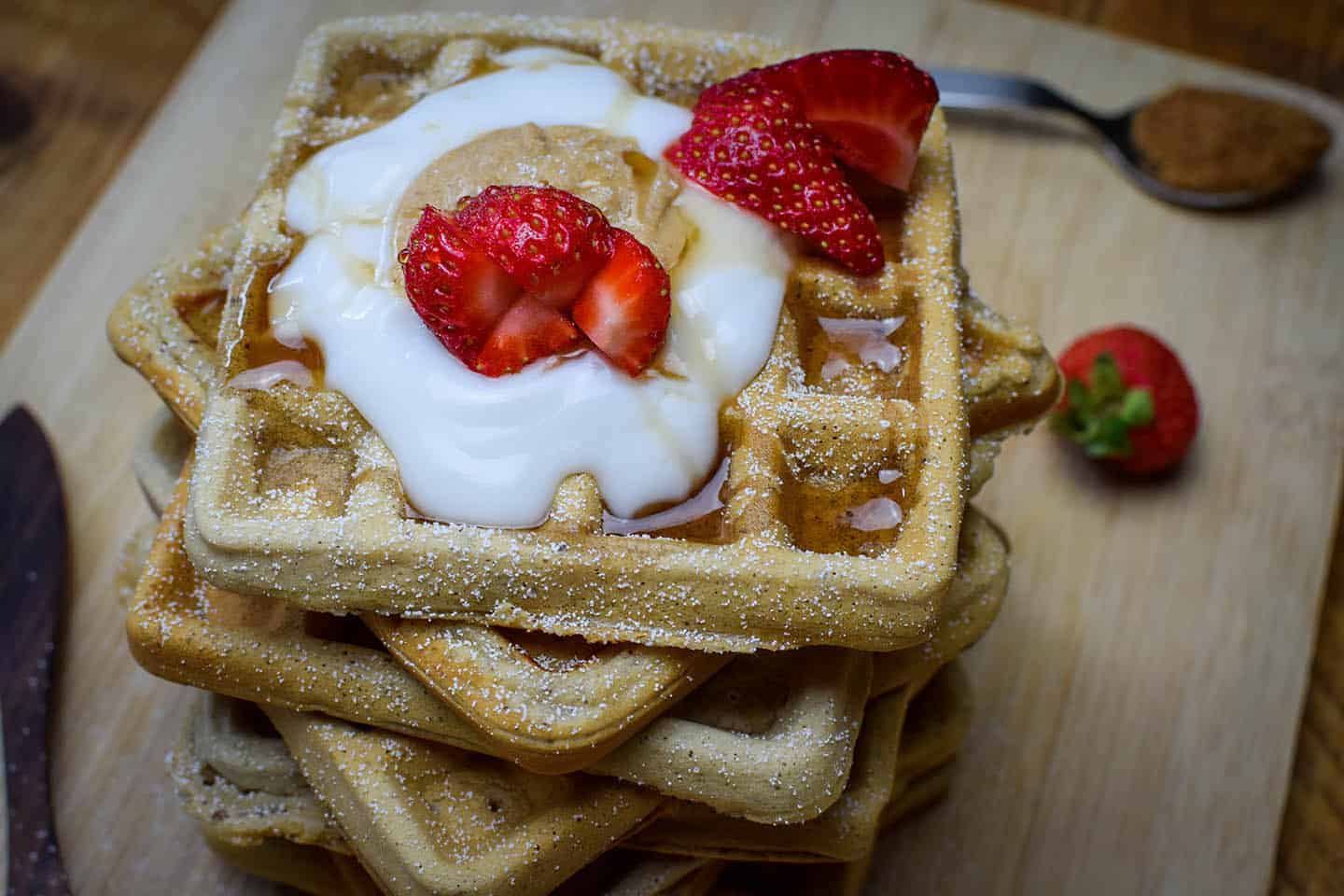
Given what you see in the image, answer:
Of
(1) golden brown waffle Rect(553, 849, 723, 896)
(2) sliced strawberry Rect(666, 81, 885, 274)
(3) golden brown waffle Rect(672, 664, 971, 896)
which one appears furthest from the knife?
(2) sliced strawberry Rect(666, 81, 885, 274)

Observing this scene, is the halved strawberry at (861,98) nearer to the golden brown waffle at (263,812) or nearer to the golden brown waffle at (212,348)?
the golden brown waffle at (212,348)

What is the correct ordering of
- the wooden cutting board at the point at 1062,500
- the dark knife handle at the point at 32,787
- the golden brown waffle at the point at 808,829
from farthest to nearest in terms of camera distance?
1. the wooden cutting board at the point at 1062,500
2. the dark knife handle at the point at 32,787
3. the golden brown waffle at the point at 808,829

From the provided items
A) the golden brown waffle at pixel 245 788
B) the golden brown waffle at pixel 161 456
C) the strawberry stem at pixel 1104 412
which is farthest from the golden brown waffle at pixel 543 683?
the strawberry stem at pixel 1104 412

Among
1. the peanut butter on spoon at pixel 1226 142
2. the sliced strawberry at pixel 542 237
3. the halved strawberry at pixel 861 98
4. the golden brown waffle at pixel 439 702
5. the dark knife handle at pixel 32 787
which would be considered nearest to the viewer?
the sliced strawberry at pixel 542 237

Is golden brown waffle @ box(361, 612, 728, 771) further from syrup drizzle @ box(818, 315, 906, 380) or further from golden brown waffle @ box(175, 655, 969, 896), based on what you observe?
syrup drizzle @ box(818, 315, 906, 380)

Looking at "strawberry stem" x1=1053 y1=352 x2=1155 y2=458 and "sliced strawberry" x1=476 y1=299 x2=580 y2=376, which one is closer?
"sliced strawberry" x1=476 y1=299 x2=580 y2=376

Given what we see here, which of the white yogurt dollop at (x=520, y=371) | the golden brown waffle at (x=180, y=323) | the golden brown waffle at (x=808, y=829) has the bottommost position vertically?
the golden brown waffle at (x=808, y=829)

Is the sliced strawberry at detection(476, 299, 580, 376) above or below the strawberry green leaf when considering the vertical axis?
above
